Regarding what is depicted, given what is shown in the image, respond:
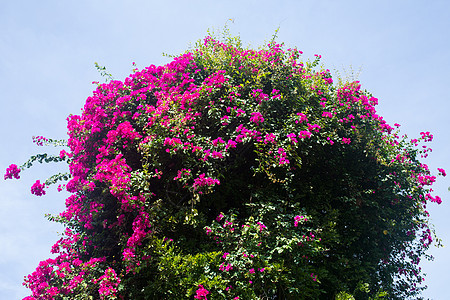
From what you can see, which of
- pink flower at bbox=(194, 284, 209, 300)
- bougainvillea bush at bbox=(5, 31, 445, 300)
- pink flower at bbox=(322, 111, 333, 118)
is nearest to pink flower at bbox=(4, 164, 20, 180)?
bougainvillea bush at bbox=(5, 31, 445, 300)

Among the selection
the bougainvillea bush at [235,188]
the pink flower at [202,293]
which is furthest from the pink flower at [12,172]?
the pink flower at [202,293]

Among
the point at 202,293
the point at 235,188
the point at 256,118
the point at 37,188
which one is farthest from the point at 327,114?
the point at 37,188

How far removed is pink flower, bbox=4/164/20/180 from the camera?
1047 cm

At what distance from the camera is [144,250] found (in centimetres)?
836

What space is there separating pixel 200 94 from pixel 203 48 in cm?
271

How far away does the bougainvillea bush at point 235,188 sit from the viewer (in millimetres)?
8336

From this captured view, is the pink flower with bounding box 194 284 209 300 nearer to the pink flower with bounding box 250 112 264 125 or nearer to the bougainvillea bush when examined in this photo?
the bougainvillea bush

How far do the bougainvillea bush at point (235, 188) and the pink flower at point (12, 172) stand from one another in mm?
45

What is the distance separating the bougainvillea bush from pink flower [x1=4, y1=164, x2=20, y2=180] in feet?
0.15

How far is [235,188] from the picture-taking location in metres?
10.2

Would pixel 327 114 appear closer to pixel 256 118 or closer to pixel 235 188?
pixel 256 118

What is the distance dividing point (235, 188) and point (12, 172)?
7.08 metres

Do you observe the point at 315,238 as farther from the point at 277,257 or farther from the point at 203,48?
the point at 203,48

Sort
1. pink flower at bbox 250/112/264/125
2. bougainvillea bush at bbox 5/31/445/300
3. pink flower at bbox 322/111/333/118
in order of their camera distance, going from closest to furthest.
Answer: bougainvillea bush at bbox 5/31/445/300 < pink flower at bbox 250/112/264/125 < pink flower at bbox 322/111/333/118
